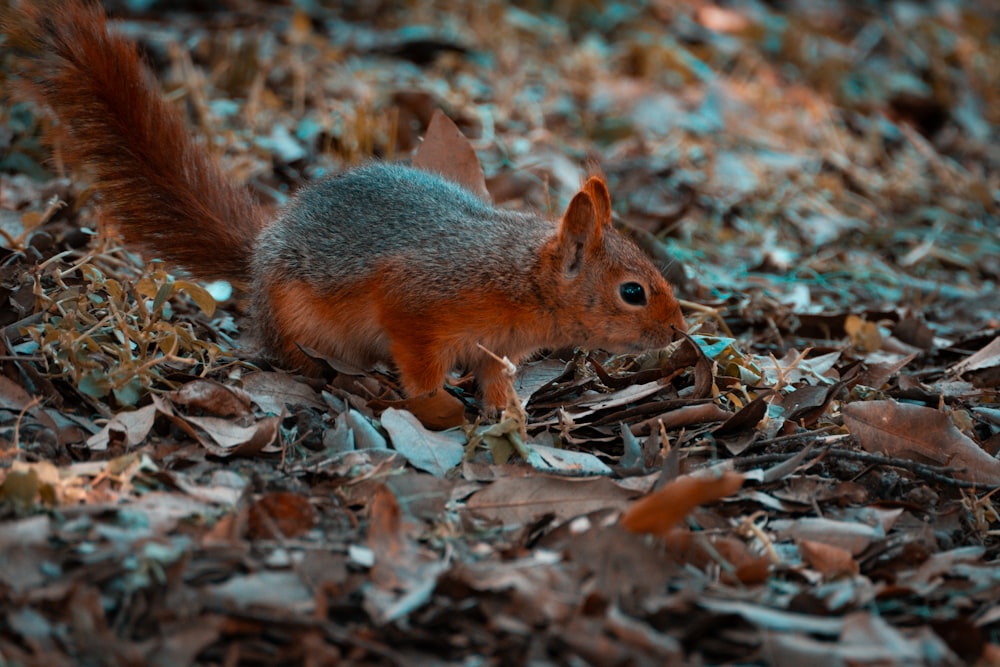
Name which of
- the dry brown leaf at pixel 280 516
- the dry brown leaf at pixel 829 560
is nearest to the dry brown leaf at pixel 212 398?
the dry brown leaf at pixel 280 516

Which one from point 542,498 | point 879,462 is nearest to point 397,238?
point 542,498

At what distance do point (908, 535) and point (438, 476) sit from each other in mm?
1384

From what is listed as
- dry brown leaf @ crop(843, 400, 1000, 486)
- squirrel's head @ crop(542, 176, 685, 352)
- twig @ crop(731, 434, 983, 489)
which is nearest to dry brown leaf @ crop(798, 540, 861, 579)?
twig @ crop(731, 434, 983, 489)

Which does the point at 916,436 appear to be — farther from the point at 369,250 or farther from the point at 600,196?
the point at 369,250

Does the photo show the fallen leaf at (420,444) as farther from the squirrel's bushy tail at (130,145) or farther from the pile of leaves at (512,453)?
the squirrel's bushy tail at (130,145)

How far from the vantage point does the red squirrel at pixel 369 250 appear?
3920 millimetres

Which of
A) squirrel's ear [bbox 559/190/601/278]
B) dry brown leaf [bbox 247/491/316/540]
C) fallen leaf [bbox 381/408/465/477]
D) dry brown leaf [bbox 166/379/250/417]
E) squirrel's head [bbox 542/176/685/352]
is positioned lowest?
fallen leaf [bbox 381/408/465/477]

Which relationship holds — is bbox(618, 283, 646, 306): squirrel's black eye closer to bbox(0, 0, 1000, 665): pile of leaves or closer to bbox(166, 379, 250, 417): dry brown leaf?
bbox(0, 0, 1000, 665): pile of leaves

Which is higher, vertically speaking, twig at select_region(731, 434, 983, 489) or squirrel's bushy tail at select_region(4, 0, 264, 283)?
squirrel's bushy tail at select_region(4, 0, 264, 283)

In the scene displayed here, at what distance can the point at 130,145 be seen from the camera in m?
4.07

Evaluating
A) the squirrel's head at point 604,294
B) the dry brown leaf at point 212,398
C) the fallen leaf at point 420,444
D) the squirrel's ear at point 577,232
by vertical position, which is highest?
the squirrel's ear at point 577,232

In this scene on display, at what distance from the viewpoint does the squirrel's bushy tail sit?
3.90m

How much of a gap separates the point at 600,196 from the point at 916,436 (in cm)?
144

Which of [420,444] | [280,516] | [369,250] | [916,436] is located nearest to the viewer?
[280,516]
